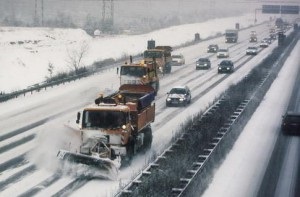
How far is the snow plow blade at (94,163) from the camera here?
18.5 meters

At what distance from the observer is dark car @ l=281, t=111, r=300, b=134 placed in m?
27.7

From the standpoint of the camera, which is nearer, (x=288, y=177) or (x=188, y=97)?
(x=288, y=177)

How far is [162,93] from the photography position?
40.8 meters

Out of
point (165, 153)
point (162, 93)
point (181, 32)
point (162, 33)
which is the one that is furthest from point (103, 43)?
point (165, 153)

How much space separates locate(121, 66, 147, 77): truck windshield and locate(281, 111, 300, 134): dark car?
1172 centimetres

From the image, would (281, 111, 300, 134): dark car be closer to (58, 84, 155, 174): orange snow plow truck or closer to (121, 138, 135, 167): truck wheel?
(58, 84, 155, 174): orange snow plow truck

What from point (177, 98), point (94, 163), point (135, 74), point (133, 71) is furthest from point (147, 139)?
point (133, 71)

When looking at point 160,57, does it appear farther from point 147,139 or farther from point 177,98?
point 147,139

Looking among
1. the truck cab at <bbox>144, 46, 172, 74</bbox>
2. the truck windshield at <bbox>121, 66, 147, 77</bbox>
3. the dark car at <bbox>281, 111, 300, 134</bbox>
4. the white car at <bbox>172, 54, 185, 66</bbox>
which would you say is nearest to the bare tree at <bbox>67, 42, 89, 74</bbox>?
the truck cab at <bbox>144, 46, 172, 74</bbox>

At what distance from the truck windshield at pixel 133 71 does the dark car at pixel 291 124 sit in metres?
11.7

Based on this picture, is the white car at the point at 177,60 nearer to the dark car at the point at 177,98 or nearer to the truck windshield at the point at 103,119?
the dark car at the point at 177,98

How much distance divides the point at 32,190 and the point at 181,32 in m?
109

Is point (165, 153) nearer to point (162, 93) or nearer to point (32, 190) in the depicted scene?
point (32, 190)

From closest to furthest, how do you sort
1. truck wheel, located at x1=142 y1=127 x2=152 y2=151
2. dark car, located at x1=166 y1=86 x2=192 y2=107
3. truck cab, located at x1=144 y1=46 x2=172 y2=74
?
1. truck wheel, located at x1=142 y1=127 x2=152 y2=151
2. dark car, located at x1=166 y1=86 x2=192 y2=107
3. truck cab, located at x1=144 y1=46 x2=172 y2=74
